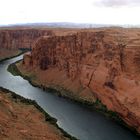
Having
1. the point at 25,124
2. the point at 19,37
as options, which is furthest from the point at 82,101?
the point at 19,37

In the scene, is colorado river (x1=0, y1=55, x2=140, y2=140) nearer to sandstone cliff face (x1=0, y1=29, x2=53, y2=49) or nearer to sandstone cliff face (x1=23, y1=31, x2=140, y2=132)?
sandstone cliff face (x1=23, y1=31, x2=140, y2=132)

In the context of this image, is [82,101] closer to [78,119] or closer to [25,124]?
[78,119]

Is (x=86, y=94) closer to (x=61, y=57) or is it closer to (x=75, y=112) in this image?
(x=75, y=112)

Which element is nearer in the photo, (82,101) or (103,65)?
(82,101)

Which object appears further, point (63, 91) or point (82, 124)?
point (63, 91)

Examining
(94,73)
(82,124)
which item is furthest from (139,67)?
(82,124)

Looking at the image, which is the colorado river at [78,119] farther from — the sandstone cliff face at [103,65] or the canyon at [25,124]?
the sandstone cliff face at [103,65]
